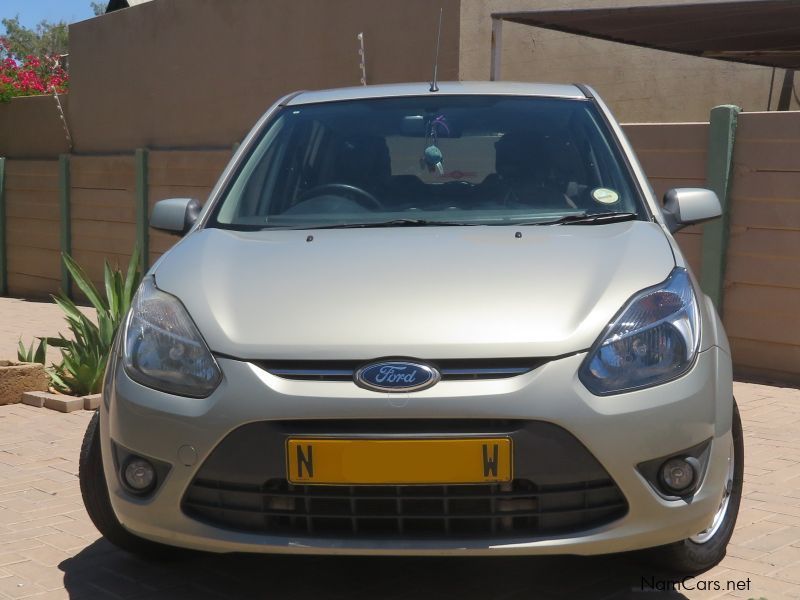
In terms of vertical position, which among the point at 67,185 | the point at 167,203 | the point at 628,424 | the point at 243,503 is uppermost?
the point at 167,203

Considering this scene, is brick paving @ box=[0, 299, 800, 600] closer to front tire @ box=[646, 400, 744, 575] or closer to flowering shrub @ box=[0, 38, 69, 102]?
front tire @ box=[646, 400, 744, 575]

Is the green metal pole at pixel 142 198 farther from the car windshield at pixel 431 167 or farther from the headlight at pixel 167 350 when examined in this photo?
the headlight at pixel 167 350

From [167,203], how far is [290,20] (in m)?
9.50

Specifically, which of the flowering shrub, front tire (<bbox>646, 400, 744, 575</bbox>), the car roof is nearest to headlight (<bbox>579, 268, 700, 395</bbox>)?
front tire (<bbox>646, 400, 744, 575</bbox>)

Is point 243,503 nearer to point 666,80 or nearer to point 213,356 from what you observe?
point 213,356

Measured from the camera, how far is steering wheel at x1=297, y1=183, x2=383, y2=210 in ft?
14.0

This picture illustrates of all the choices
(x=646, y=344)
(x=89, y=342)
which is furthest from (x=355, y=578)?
(x=89, y=342)

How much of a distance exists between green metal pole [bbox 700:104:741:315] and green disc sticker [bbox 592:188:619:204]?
3.70 metres

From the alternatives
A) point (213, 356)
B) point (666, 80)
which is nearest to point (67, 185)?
point (666, 80)

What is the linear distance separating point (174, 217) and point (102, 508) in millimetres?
1128

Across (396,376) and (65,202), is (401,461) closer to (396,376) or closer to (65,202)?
(396,376)

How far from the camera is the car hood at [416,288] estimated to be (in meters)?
3.11

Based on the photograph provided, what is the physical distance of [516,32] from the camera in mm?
12242

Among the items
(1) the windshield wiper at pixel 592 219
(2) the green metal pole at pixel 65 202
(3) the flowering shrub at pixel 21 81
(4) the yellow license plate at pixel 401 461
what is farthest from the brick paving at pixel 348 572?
(3) the flowering shrub at pixel 21 81
